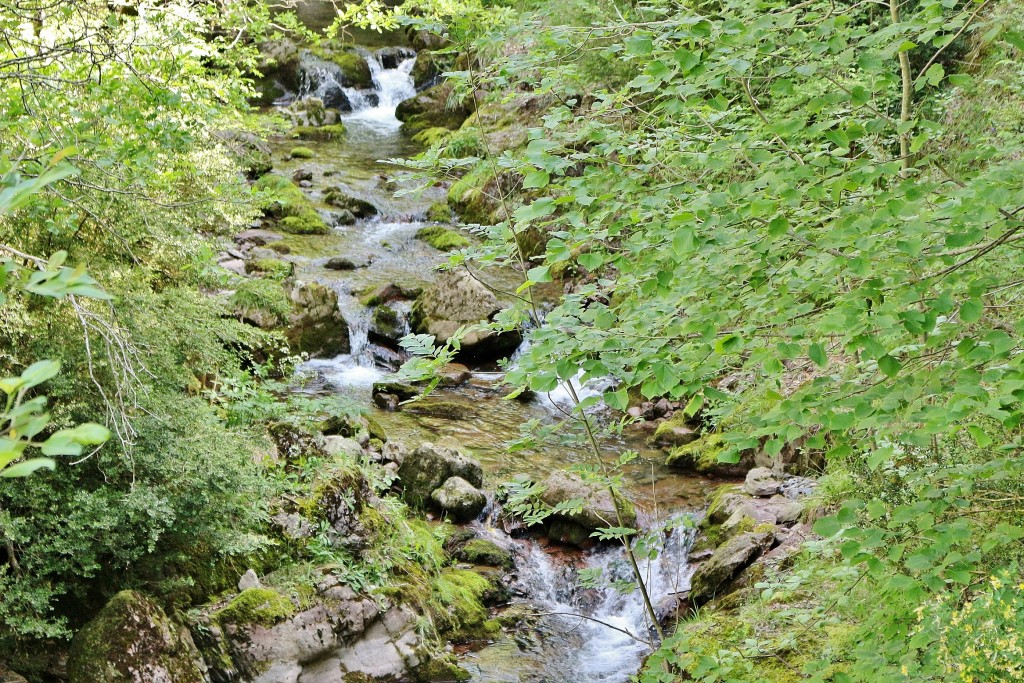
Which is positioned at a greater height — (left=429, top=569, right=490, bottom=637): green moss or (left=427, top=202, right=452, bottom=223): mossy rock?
(left=429, top=569, right=490, bottom=637): green moss

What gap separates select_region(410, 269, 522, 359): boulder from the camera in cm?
1276

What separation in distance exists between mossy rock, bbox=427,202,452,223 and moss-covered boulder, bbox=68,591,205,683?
13.7m

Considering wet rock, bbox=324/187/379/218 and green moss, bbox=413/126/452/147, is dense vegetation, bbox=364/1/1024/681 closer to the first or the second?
wet rock, bbox=324/187/379/218

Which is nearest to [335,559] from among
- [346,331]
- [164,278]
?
[164,278]

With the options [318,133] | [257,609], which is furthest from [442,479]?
[318,133]

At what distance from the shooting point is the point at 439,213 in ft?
59.9

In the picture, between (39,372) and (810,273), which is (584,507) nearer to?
(810,273)

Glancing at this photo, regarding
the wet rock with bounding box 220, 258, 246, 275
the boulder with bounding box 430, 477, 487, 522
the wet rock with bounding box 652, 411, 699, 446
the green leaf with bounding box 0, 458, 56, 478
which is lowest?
the wet rock with bounding box 652, 411, 699, 446

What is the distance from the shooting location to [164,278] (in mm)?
7512

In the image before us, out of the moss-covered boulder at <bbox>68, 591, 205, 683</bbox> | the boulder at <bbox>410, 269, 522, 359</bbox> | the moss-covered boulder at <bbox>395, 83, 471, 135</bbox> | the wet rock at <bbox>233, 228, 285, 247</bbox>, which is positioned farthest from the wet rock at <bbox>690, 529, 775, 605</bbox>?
the moss-covered boulder at <bbox>395, 83, 471, 135</bbox>

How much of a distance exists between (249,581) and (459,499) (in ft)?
9.58

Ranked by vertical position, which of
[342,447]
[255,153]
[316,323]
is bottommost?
[316,323]

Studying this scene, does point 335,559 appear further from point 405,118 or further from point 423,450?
point 405,118

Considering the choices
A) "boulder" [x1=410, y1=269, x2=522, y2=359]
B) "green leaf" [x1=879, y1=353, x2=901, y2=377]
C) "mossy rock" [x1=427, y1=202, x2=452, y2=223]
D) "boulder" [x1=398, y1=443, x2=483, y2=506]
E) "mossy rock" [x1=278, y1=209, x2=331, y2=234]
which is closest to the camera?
"green leaf" [x1=879, y1=353, x2=901, y2=377]
